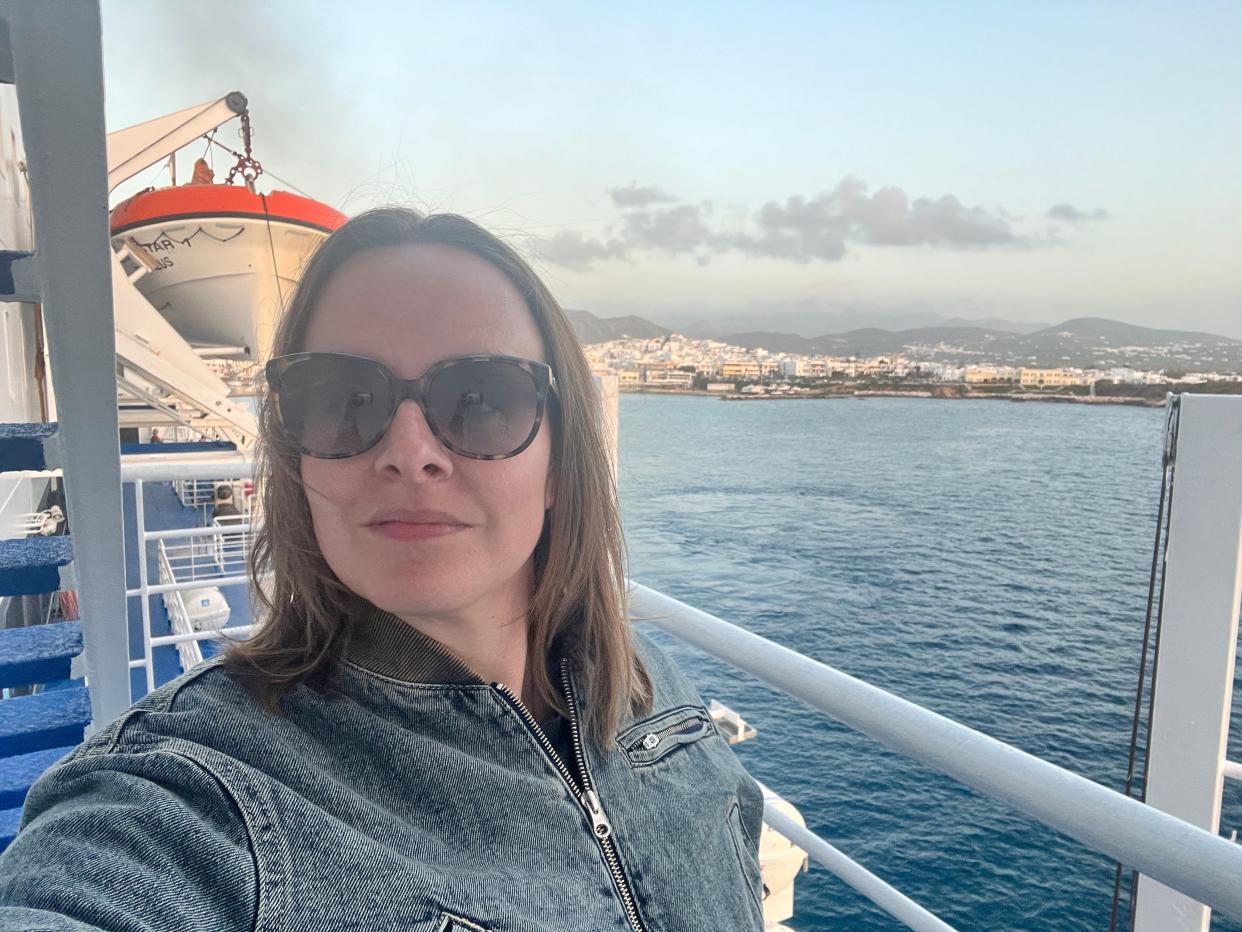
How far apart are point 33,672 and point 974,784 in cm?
139

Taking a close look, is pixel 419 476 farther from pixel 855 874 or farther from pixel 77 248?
pixel 855 874

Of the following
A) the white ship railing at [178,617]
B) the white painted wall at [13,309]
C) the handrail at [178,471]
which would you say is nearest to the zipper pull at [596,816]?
the handrail at [178,471]

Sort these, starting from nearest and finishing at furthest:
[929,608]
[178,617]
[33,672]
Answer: [33,672]
[178,617]
[929,608]

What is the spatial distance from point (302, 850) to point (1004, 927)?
8925 mm

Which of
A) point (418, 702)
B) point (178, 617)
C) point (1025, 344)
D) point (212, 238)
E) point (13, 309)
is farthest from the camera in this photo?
point (1025, 344)

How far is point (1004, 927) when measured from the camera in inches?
288

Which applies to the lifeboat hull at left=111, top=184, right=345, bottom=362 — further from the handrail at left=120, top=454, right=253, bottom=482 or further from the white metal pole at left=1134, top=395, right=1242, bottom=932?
the white metal pole at left=1134, top=395, right=1242, bottom=932

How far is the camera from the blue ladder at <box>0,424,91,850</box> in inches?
46.3

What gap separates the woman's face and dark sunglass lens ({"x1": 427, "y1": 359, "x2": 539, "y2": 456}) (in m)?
0.01

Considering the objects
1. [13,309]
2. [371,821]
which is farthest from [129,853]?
[13,309]

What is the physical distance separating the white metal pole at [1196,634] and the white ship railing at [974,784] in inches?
26.9

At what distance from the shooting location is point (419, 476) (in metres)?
0.62

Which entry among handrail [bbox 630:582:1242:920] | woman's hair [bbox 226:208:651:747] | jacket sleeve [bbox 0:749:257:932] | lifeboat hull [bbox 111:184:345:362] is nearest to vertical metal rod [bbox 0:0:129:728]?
woman's hair [bbox 226:208:651:747]

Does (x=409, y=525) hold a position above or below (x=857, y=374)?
above
